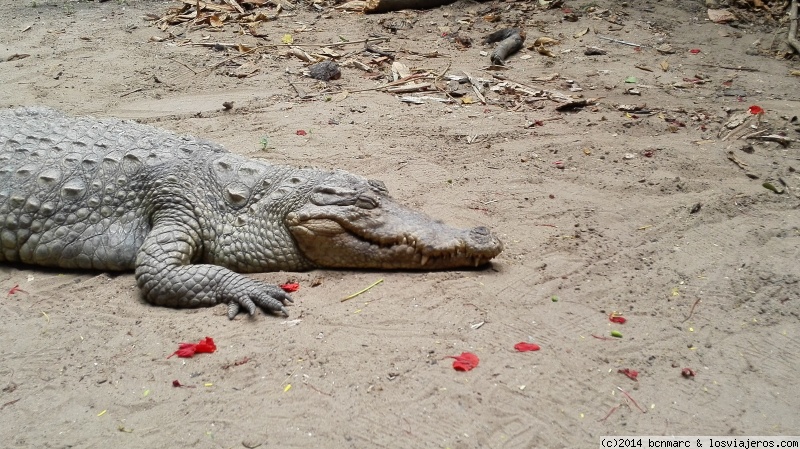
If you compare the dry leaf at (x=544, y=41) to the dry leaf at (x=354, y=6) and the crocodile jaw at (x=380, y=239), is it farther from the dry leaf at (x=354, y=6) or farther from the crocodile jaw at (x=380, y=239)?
the crocodile jaw at (x=380, y=239)

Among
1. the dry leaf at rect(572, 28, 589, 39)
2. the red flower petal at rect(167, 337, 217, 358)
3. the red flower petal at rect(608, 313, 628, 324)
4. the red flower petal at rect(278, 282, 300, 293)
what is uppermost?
the red flower petal at rect(167, 337, 217, 358)

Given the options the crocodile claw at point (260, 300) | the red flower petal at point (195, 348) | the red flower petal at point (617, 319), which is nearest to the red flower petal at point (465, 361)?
the red flower petal at point (617, 319)

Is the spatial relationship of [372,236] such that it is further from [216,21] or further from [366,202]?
[216,21]

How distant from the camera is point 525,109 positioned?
6.93 m

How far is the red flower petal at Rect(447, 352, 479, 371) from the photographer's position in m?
3.21

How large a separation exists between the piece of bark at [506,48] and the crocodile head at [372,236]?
464 centimetres

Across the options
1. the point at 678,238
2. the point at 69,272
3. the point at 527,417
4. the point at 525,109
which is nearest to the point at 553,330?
the point at 527,417

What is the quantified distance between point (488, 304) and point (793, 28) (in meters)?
7.66

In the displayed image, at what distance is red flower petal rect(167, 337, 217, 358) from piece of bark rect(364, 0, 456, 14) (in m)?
8.02

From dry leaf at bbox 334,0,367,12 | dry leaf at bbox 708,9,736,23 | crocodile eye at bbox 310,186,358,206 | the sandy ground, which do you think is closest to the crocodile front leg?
the sandy ground

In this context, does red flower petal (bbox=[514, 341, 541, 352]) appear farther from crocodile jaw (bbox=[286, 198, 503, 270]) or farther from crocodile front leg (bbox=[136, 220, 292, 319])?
crocodile front leg (bbox=[136, 220, 292, 319])

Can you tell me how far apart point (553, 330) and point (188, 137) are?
305cm

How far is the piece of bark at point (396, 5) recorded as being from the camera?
33.6ft

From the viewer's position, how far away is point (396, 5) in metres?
10.3
